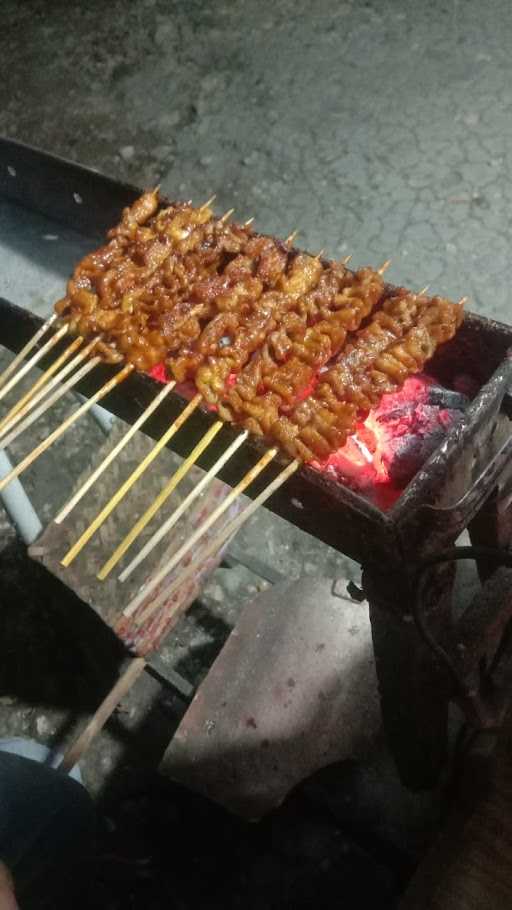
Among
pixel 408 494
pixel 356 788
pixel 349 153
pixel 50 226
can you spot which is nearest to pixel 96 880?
Result: pixel 356 788

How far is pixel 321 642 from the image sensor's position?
4.08m

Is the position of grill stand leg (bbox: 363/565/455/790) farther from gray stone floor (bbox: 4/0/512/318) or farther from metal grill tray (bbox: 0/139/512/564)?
gray stone floor (bbox: 4/0/512/318)

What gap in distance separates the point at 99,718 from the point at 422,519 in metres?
2.52

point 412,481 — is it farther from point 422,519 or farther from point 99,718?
point 99,718

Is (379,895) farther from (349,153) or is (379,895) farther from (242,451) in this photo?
(349,153)

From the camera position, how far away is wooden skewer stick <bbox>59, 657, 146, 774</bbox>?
370 cm

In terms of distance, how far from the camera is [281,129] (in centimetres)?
Answer: 802

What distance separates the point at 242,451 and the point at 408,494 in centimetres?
74

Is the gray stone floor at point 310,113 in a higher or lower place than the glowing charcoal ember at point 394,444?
higher

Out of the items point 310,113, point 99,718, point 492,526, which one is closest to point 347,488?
point 492,526

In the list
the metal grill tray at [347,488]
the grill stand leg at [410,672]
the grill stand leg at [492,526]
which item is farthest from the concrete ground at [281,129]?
the grill stand leg at [492,526]

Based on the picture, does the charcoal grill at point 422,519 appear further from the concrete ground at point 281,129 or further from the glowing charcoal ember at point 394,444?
the concrete ground at point 281,129

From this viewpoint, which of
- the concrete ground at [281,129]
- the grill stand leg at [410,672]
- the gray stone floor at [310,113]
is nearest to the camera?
the grill stand leg at [410,672]

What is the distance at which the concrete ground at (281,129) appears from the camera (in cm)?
534
